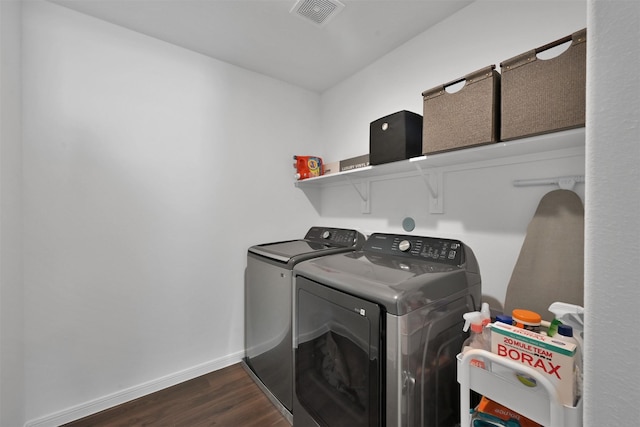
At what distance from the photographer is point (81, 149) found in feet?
5.19

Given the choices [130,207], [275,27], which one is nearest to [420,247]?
[275,27]

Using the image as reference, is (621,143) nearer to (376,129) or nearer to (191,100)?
(376,129)

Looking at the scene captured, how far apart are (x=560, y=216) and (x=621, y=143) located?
1093 millimetres

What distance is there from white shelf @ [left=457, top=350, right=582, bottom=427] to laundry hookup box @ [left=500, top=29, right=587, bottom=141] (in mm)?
832

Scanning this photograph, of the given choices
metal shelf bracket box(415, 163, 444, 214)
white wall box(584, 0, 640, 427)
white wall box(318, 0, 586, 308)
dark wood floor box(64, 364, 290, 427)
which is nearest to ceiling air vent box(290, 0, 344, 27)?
white wall box(318, 0, 586, 308)

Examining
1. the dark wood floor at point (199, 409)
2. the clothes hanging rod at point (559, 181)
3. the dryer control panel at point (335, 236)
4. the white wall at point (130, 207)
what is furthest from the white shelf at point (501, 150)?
the dark wood floor at point (199, 409)

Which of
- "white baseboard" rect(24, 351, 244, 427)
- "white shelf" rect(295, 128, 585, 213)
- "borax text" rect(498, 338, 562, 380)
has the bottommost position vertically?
"white baseboard" rect(24, 351, 244, 427)

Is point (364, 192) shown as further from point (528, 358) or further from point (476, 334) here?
point (528, 358)

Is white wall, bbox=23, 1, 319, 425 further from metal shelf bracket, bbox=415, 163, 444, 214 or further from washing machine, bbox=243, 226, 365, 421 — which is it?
Answer: metal shelf bracket, bbox=415, 163, 444, 214

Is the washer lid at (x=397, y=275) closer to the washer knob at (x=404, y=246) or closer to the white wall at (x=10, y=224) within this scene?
the washer knob at (x=404, y=246)

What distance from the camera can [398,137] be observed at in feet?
4.91

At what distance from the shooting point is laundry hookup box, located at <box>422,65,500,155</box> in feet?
3.59

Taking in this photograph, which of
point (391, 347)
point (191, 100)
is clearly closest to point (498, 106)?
point (391, 347)

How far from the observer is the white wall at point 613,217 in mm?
315
